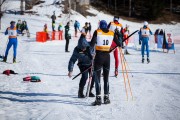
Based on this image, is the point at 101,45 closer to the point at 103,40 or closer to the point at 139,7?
the point at 103,40

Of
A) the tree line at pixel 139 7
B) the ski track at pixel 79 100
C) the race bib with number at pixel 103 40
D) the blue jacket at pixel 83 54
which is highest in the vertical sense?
the tree line at pixel 139 7

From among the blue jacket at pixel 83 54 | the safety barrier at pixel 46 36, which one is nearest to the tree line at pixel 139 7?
the safety barrier at pixel 46 36

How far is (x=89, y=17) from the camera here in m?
49.2

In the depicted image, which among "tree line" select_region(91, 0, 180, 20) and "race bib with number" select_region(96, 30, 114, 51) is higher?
"tree line" select_region(91, 0, 180, 20)

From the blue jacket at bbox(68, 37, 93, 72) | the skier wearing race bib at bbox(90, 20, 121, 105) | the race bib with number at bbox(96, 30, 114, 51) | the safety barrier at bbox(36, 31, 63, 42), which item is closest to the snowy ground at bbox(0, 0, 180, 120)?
the skier wearing race bib at bbox(90, 20, 121, 105)

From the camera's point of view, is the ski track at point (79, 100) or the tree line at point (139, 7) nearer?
the ski track at point (79, 100)

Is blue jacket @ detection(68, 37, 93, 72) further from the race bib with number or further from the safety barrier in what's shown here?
the safety barrier

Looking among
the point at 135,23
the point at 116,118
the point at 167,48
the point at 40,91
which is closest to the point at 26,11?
the point at 135,23

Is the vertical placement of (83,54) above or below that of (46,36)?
below

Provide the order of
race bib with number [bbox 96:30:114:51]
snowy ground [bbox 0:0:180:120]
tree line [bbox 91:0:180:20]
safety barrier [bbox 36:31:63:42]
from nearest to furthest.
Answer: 1. snowy ground [bbox 0:0:180:120]
2. race bib with number [bbox 96:30:114:51]
3. safety barrier [bbox 36:31:63:42]
4. tree line [bbox 91:0:180:20]

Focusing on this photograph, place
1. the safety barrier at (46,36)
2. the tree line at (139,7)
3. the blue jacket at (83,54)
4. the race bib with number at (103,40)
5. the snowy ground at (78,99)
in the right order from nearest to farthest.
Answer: the snowy ground at (78,99)
the race bib with number at (103,40)
the blue jacket at (83,54)
the safety barrier at (46,36)
the tree line at (139,7)

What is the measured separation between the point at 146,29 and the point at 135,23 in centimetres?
3496

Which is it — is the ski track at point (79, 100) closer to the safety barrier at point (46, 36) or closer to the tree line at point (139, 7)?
the safety barrier at point (46, 36)

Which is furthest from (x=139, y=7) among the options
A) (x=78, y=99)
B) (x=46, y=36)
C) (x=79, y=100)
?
(x=79, y=100)
